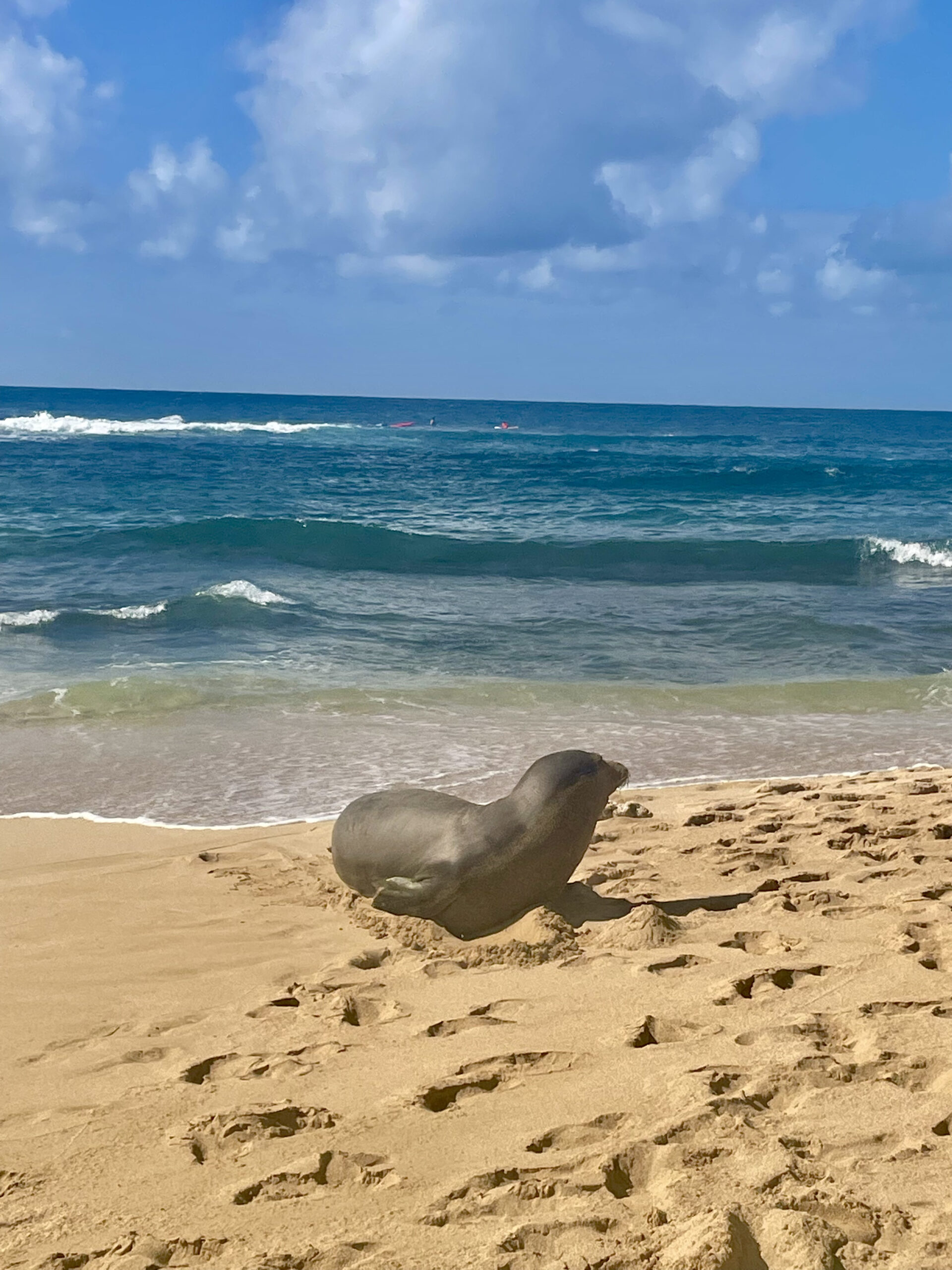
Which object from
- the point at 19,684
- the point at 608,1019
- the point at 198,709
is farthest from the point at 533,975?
the point at 19,684

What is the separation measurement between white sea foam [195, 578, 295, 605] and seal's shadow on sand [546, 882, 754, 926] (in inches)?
404

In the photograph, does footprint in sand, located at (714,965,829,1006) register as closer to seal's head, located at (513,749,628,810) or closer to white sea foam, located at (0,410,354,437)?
seal's head, located at (513,749,628,810)

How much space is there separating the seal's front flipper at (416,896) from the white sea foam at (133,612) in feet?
31.9

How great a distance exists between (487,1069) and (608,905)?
5.65 ft

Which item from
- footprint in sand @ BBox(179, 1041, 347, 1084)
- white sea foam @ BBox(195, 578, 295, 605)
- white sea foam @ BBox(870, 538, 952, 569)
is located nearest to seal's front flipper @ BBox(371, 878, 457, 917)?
footprint in sand @ BBox(179, 1041, 347, 1084)

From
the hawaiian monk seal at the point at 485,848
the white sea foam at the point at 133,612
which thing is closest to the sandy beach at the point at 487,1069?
Answer: the hawaiian monk seal at the point at 485,848

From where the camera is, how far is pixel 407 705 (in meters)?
9.91

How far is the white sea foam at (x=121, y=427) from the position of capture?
51.8 metres

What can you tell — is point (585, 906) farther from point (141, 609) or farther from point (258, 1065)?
point (141, 609)

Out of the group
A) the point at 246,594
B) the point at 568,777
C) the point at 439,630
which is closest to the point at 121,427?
the point at 246,594

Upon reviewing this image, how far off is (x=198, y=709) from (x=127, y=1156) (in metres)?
6.92

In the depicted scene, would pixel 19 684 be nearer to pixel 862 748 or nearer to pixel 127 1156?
pixel 862 748

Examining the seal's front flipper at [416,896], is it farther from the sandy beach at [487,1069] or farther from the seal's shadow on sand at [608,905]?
the seal's shadow on sand at [608,905]

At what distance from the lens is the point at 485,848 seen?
16.1 ft
